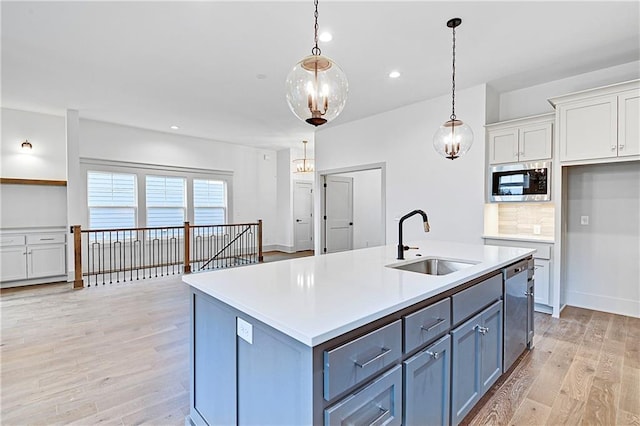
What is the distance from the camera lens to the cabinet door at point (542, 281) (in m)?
3.80

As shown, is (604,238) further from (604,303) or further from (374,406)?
(374,406)

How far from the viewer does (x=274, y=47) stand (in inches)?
129

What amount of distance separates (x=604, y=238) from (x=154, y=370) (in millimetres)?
5104

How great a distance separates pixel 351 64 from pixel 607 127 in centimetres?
282

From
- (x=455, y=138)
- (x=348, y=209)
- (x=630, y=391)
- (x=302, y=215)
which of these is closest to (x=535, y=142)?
(x=455, y=138)

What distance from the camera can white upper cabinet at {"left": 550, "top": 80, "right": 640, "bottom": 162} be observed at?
3.21 m

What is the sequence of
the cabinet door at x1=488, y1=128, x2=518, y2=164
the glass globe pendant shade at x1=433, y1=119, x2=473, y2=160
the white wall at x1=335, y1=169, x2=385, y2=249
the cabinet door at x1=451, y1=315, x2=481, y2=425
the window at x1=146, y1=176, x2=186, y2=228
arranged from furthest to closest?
1. the white wall at x1=335, y1=169, x2=385, y2=249
2. the window at x1=146, y1=176, x2=186, y2=228
3. the cabinet door at x1=488, y1=128, x2=518, y2=164
4. the glass globe pendant shade at x1=433, y1=119, x2=473, y2=160
5. the cabinet door at x1=451, y1=315, x2=481, y2=425

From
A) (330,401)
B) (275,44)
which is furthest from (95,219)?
(330,401)

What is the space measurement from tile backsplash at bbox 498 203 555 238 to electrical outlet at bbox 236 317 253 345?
168 inches

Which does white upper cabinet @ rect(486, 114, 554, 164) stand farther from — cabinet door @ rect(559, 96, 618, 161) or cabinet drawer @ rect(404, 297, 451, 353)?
cabinet drawer @ rect(404, 297, 451, 353)

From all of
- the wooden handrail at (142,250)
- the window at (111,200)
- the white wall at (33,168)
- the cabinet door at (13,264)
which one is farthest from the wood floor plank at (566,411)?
the window at (111,200)

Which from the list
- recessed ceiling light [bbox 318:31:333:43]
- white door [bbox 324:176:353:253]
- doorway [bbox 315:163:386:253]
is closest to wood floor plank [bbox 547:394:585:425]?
recessed ceiling light [bbox 318:31:333:43]

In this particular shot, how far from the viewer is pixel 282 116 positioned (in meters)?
5.73

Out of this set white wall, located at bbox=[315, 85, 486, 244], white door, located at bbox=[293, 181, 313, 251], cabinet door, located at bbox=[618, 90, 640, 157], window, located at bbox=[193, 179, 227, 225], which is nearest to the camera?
cabinet door, located at bbox=[618, 90, 640, 157]
